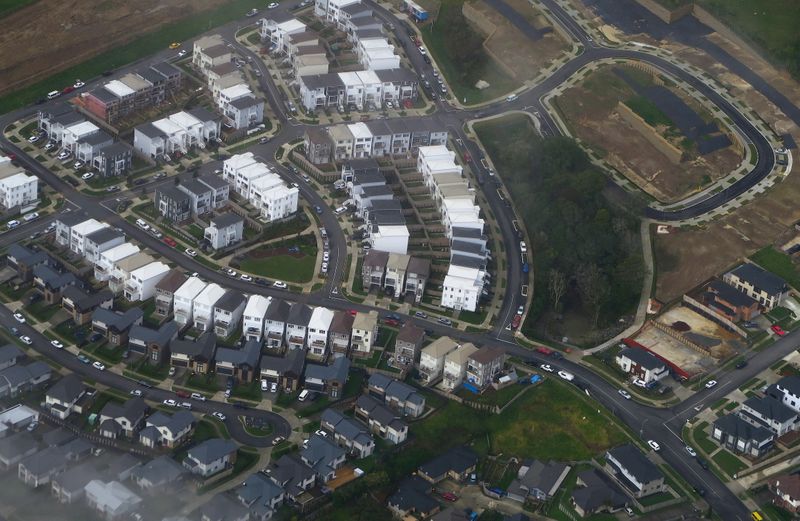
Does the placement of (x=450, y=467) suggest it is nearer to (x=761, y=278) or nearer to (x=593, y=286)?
(x=593, y=286)

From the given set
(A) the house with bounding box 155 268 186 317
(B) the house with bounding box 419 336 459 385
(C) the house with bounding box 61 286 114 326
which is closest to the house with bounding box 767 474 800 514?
(B) the house with bounding box 419 336 459 385

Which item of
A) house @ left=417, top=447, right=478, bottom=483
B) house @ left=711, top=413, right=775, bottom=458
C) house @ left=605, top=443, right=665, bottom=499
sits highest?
house @ left=711, top=413, right=775, bottom=458

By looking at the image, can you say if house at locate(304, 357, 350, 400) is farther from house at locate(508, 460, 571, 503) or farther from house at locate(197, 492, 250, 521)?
house at locate(508, 460, 571, 503)

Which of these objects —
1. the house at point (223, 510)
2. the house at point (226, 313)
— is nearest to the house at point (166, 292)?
the house at point (226, 313)

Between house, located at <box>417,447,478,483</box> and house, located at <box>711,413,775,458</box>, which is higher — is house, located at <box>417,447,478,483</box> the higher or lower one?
the lower one

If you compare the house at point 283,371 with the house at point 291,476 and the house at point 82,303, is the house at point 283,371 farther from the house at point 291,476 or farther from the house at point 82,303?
the house at point 82,303

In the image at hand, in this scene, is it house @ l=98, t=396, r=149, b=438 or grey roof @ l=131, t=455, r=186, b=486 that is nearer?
grey roof @ l=131, t=455, r=186, b=486

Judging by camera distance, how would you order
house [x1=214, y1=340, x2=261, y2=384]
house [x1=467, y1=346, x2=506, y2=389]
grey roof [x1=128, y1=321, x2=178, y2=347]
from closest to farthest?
house [x1=214, y1=340, x2=261, y2=384], house [x1=467, y1=346, x2=506, y2=389], grey roof [x1=128, y1=321, x2=178, y2=347]
